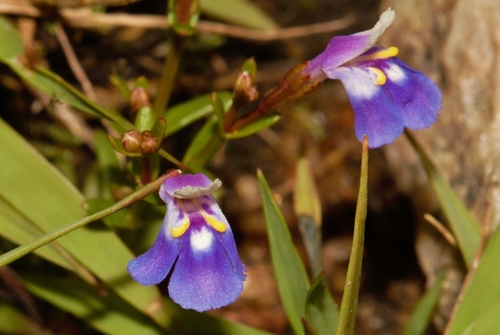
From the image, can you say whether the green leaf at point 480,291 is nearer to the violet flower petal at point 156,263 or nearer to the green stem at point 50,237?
the violet flower petal at point 156,263

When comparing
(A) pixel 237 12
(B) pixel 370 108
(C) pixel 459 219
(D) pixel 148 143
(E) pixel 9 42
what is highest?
(E) pixel 9 42

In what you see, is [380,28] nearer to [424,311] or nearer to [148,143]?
[148,143]

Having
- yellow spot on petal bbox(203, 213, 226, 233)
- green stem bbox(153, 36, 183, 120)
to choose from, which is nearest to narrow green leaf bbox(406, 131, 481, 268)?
yellow spot on petal bbox(203, 213, 226, 233)

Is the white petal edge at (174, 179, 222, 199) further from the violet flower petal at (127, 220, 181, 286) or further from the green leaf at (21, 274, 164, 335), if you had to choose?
the green leaf at (21, 274, 164, 335)

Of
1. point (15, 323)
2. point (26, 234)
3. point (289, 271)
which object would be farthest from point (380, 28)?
point (15, 323)

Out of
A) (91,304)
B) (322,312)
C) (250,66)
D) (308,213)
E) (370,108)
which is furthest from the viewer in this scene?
(308,213)

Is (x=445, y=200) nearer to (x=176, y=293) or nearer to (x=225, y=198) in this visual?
(x=176, y=293)
